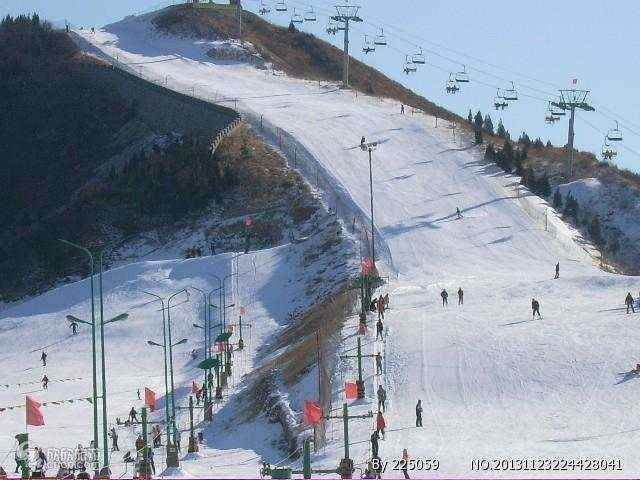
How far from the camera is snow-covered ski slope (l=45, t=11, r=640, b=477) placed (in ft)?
159

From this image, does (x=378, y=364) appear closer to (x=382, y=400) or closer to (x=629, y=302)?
(x=382, y=400)

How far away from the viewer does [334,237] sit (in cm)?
8844

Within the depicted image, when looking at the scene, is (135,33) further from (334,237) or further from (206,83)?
(334,237)

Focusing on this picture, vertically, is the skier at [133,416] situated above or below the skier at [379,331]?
below

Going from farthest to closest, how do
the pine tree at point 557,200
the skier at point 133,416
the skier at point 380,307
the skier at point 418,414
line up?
the pine tree at point 557,200 < the skier at point 380,307 < the skier at point 133,416 < the skier at point 418,414

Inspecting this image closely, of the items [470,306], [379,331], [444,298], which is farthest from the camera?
[444,298]

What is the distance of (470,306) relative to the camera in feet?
234

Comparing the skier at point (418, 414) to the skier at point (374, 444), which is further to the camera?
the skier at point (418, 414)

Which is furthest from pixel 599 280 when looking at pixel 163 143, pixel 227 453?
pixel 163 143

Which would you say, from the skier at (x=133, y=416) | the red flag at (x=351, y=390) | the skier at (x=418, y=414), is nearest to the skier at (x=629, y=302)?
the red flag at (x=351, y=390)

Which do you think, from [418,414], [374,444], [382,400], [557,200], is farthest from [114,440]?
[557,200]

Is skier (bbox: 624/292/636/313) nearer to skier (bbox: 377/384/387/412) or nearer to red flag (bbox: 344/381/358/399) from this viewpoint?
skier (bbox: 377/384/387/412)

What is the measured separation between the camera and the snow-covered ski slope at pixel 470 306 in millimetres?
48375

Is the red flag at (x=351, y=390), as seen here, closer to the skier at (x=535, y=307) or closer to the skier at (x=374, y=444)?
the skier at (x=374, y=444)
